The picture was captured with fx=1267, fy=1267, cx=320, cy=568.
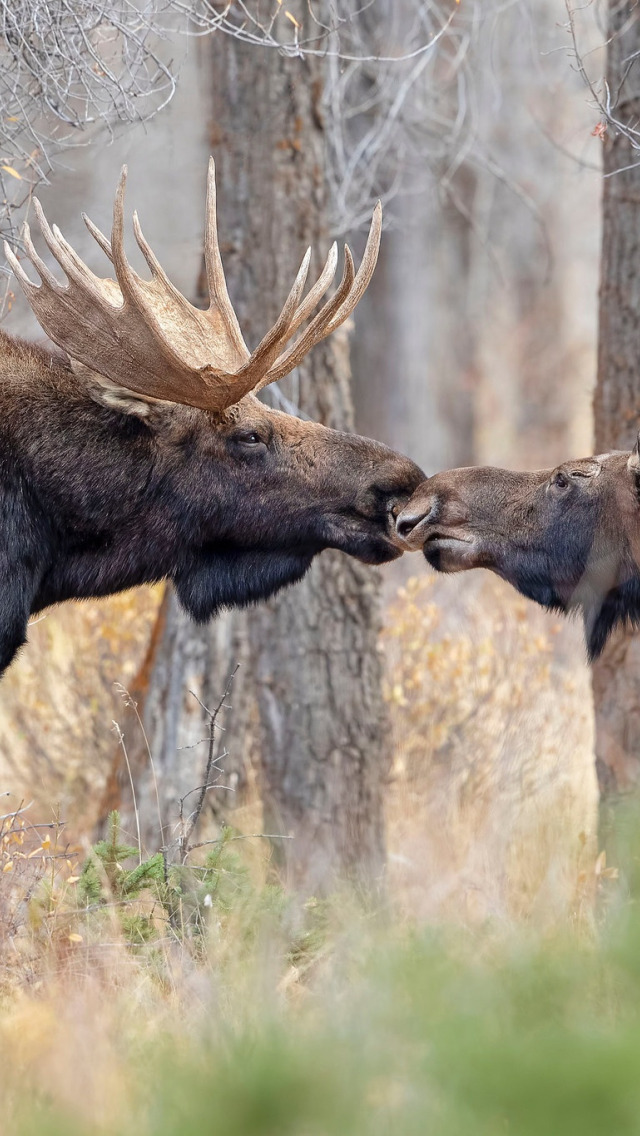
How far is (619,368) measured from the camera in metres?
6.24

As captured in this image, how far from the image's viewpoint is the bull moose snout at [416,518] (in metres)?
4.79

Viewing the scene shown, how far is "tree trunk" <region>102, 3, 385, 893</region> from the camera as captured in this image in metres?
6.86

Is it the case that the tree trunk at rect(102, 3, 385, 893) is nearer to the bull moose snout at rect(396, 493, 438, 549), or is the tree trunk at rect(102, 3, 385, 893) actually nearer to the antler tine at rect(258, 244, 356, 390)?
the antler tine at rect(258, 244, 356, 390)

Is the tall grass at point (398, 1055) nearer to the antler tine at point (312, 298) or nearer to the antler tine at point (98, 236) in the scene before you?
the antler tine at point (312, 298)

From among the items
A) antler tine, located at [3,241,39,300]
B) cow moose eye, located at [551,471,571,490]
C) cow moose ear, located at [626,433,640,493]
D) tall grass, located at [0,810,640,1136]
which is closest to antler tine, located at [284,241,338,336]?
antler tine, located at [3,241,39,300]

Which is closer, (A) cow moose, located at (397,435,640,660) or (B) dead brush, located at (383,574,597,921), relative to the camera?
(A) cow moose, located at (397,435,640,660)

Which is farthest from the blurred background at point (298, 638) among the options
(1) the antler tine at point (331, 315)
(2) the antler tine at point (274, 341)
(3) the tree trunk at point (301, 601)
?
(2) the antler tine at point (274, 341)

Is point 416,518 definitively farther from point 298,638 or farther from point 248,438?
point 298,638

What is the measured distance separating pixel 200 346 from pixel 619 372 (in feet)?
7.53

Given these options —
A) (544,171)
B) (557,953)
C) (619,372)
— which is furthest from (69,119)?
(544,171)

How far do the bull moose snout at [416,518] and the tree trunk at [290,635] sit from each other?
6.64 feet

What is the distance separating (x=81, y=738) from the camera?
344 inches

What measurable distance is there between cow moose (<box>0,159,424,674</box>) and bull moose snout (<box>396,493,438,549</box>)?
50mm

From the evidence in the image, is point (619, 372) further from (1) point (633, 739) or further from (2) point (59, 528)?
(2) point (59, 528)
